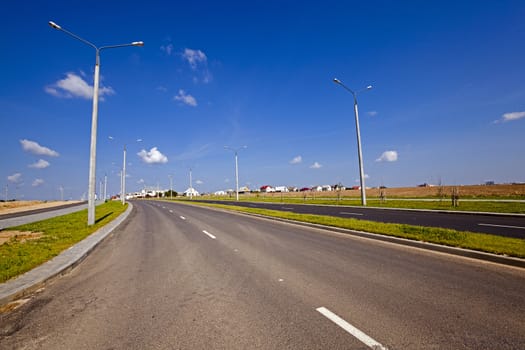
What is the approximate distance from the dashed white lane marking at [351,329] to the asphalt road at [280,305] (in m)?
0.01

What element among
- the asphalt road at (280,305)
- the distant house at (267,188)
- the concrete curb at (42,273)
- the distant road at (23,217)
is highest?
the distant house at (267,188)

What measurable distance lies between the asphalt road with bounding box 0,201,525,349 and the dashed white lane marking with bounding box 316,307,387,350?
0.04 feet

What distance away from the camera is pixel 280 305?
4.16m

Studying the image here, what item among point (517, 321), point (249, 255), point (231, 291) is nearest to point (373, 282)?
point (517, 321)

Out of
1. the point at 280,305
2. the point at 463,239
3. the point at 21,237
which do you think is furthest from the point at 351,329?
the point at 21,237

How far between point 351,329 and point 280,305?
1.19 meters

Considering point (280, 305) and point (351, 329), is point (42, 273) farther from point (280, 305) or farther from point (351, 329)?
point (351, 329)

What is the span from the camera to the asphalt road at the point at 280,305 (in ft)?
10.5

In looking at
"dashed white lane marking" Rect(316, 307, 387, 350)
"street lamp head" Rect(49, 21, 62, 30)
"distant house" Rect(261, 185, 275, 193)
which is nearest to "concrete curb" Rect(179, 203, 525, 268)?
"dashed white lane marking" Rect(316, 307, 387, 350)

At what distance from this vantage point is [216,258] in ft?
24.0

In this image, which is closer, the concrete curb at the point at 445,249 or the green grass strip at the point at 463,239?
the concrete curb at the point at 445,249

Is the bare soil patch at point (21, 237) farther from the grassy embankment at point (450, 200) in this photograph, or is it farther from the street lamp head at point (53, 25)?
the grassy embankment at point (450, 200)

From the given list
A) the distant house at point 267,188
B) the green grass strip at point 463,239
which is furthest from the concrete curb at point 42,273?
the distant house at point 267,188

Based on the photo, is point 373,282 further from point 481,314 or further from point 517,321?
point 517,321
